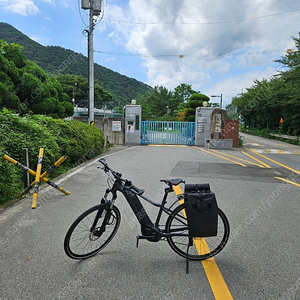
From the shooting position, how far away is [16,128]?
235 inches

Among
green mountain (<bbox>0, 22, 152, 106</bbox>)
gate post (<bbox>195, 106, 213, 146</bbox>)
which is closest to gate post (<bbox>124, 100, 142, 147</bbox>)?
gate post (<bbox>195, 106, 213, 146</bbox>)

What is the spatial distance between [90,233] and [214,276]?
1.42m

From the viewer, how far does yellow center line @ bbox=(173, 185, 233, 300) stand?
7.98 feet

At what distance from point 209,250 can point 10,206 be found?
3.47 metres

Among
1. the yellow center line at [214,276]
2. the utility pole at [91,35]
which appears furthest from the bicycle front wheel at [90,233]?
the utility pole at [91,35]

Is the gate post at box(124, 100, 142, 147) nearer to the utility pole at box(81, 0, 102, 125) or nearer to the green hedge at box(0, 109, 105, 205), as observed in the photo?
the utility pole at box(81, 0, 102, 125)

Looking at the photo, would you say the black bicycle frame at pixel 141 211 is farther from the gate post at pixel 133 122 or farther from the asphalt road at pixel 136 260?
the gate post at pixel 133 122

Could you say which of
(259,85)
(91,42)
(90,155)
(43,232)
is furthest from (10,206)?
(259,85)

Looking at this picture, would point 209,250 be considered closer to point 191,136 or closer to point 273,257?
point 273,257

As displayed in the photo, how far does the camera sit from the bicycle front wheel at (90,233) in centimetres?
291

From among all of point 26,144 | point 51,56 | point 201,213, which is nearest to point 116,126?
point 26,144

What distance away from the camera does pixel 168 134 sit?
794 inches

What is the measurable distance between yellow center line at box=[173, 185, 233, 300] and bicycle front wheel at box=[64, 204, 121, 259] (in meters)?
1.08

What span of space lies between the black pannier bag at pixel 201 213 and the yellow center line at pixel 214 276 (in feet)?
1.33
